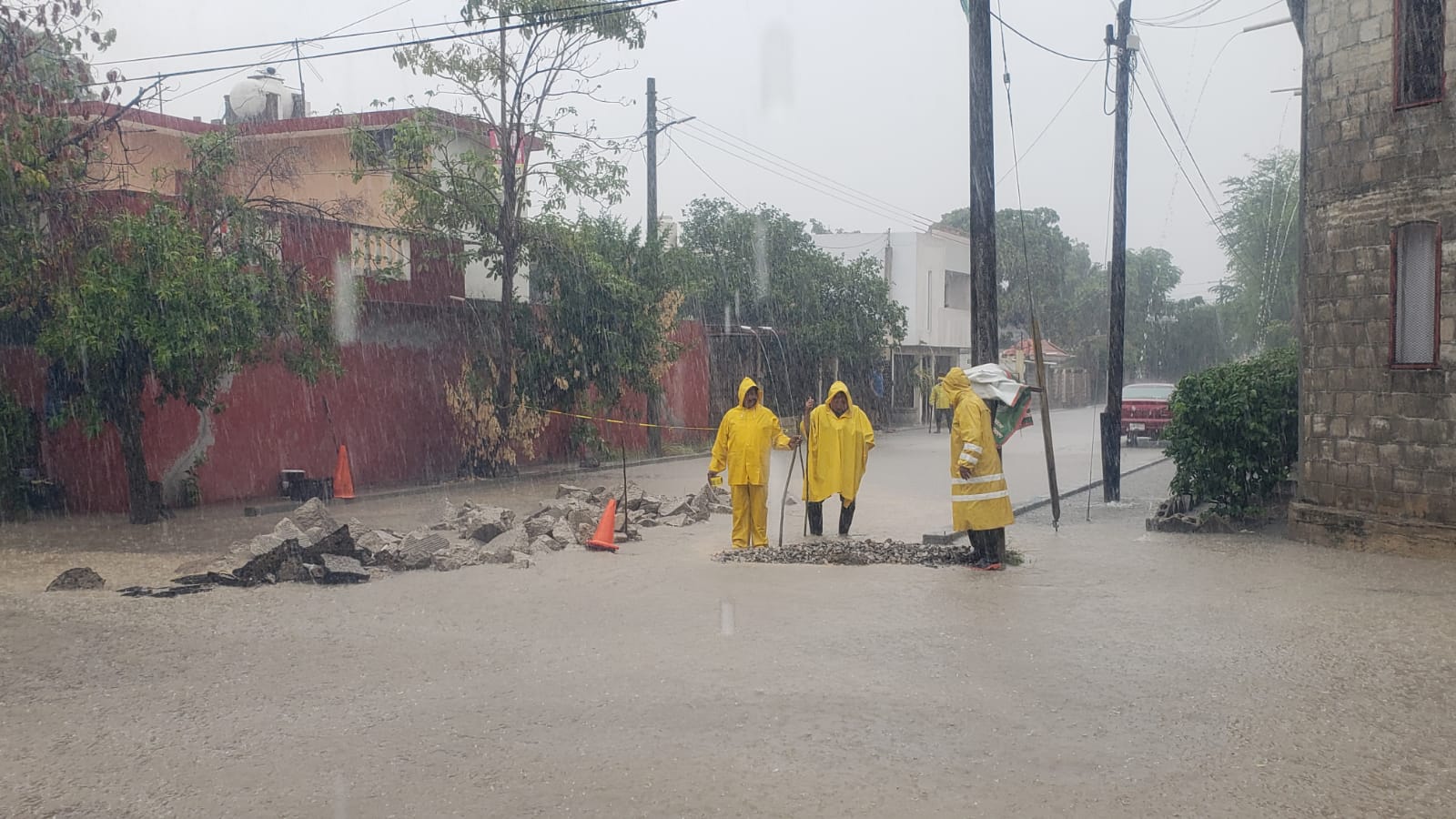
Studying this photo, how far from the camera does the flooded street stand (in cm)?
472

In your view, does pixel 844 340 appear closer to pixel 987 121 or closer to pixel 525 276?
pixel 525 276

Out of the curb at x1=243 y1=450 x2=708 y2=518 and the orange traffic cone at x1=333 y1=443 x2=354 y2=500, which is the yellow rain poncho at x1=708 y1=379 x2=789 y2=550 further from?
the orange traffic cone at x1=333 y1=443 x2=354 y2=500

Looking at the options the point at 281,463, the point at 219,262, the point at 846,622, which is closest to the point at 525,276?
the point at 281,463

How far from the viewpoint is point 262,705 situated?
236 inches

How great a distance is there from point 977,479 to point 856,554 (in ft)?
4.49

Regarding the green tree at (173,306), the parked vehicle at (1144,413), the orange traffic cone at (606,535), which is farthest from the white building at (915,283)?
the orange traffic cone at (606,535)

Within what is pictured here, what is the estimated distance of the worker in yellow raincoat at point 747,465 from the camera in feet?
37.2

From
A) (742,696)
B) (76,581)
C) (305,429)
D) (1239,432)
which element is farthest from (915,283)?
(742,696)

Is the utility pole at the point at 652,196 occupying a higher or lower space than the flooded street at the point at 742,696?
higher

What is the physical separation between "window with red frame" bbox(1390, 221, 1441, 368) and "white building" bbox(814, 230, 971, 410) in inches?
1186

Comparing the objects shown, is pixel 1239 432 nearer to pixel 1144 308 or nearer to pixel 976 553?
pixel 976 553

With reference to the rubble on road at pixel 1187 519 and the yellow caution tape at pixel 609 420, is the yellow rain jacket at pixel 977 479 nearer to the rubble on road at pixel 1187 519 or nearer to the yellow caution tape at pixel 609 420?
the rubble on road at pixel 1187 519

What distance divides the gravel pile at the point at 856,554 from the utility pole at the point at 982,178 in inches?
85.7

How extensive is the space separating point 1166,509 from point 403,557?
8.58 m
